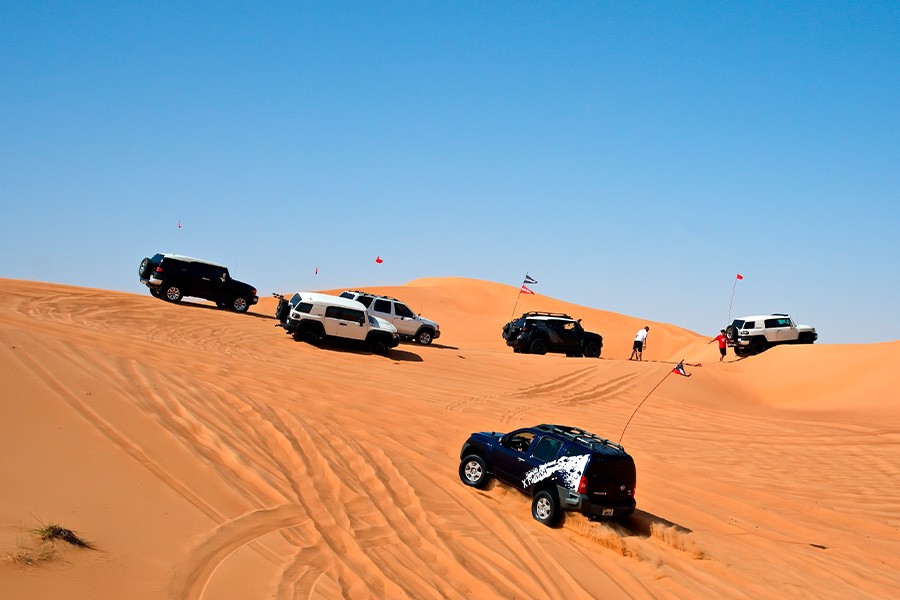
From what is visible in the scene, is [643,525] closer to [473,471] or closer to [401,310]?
[473,471]

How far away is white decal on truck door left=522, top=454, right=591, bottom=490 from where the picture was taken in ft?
37.6

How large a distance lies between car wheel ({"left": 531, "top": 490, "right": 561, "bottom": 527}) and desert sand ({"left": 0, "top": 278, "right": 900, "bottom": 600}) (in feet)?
0.54

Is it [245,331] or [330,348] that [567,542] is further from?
[245,331]

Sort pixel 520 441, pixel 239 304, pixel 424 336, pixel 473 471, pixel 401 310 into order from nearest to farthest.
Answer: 1. pixel 520 441
2. pixel 473 471
3. pixel 401 310
4. pixel 424 336
5. pixel 239 304

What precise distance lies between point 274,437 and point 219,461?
2050 millimetres

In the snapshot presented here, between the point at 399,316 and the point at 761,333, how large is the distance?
18.0m

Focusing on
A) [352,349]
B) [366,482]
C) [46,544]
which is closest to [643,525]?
[366,482]

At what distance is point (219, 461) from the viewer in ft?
36.7

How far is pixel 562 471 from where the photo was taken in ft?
38.3

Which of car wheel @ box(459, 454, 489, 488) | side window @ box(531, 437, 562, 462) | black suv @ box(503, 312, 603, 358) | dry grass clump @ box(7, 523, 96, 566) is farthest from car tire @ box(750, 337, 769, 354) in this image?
dry grass clump @ box(7, 523, 96, 566)

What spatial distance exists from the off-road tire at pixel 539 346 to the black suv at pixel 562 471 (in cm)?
2038

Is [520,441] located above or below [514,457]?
above

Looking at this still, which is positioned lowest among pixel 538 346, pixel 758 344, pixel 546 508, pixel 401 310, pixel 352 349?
pixel 546 508

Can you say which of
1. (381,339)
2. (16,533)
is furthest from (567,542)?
(381,339)
